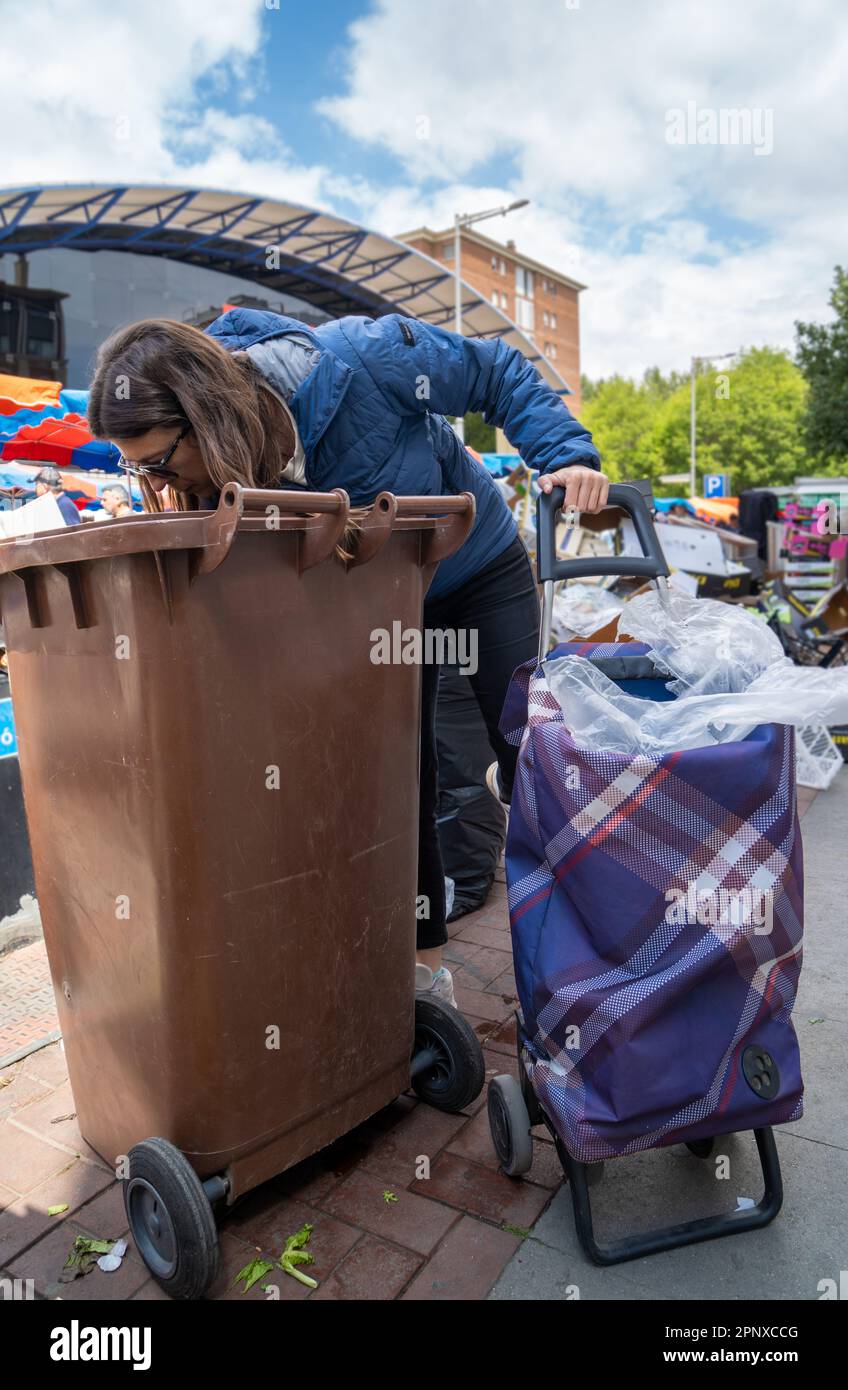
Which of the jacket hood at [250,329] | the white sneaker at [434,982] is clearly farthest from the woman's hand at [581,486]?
the white sneaker at [434,982]

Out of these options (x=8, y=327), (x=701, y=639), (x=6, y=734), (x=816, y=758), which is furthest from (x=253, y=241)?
(x=701, y=639)

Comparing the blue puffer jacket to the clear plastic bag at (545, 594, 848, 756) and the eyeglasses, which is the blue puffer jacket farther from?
the clear plastic bag at (545, 594, 848, 756)

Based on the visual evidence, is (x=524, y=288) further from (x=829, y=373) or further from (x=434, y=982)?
(x=434, y=982)

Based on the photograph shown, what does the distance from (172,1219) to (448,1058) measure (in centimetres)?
78

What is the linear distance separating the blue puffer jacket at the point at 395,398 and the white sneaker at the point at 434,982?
130cm

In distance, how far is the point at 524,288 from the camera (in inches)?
2689

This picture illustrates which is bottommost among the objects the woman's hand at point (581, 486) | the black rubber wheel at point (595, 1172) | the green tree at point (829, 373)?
the black rubber wheel at point (595, 1172)

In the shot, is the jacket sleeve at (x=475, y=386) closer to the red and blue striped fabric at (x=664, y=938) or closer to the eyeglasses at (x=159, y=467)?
the eyeglasses at (x=159, y=467)

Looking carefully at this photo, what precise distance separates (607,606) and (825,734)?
181cm

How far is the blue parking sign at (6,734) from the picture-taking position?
372cm

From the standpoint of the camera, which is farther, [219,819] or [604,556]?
[604,556]
